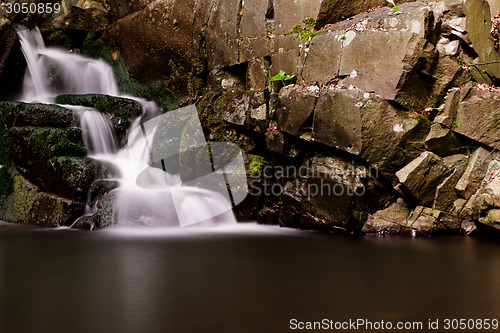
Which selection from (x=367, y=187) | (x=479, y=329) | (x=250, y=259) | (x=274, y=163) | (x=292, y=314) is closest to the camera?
(x=479, y=329)

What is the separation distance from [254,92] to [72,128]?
394 centimetres

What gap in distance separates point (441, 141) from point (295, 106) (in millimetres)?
2451

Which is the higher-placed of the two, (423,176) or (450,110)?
(450,110)

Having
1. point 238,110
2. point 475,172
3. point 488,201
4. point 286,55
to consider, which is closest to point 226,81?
point 238,110

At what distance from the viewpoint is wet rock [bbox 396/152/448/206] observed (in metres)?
6.44

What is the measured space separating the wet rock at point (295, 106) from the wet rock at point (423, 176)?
1828mm

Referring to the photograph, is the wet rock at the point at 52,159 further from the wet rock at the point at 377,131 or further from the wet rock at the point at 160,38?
the wet rock at the point at 377,131

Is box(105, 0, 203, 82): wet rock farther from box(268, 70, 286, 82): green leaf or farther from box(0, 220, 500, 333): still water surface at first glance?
box(0, 220, 500, 333): still water surface

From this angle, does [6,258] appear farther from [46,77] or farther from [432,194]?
[46,77]

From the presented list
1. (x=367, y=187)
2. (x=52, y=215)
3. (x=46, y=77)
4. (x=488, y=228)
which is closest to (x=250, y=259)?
(x=367, y=187)

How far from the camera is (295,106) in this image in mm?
7148

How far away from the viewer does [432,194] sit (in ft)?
21.3

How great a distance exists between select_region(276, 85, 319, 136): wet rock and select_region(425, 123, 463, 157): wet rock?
196cm

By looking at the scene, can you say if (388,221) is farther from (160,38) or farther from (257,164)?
(160,38)
